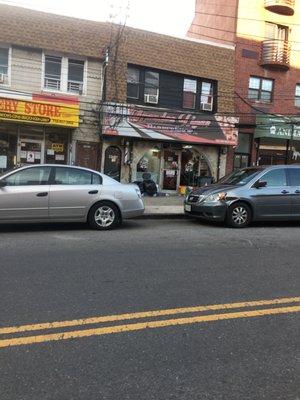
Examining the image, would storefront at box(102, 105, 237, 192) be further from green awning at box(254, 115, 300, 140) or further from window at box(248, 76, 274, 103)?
window at box(248, 76, 274, 103)

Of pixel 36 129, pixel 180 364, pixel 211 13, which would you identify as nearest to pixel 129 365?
pixel 180 364

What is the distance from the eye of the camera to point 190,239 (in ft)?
31.9

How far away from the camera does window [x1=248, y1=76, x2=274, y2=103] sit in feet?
76.8

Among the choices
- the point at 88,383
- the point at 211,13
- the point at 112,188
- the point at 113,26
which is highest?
the point at 211,13

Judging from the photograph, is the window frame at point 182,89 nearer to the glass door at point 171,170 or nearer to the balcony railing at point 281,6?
the glass door at point 171,170

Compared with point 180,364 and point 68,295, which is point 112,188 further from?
point 180,364

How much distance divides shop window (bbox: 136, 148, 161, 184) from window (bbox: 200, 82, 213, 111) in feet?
9.54

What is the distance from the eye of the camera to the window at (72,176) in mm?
10711

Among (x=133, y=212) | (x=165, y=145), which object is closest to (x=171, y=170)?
(x=165, y=145)

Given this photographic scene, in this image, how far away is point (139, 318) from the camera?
4.98 meters

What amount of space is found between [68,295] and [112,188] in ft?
18.2

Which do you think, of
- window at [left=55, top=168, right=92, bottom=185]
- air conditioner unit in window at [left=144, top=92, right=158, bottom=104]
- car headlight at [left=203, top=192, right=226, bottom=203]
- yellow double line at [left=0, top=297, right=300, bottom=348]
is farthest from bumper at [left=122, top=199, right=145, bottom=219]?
air conditioner unit in window at [left=144, top=92, right=158, bottom=104]

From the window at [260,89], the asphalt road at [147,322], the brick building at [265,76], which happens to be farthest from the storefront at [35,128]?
the asphalt road at [147,322]

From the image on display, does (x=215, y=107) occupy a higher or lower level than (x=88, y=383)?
higher
